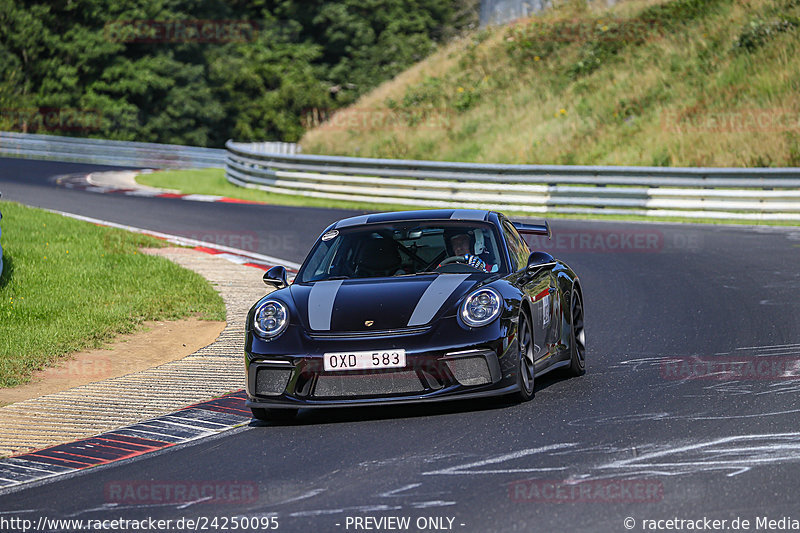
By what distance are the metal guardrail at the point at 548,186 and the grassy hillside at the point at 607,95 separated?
3.72 m

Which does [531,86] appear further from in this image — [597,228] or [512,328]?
[512,328]

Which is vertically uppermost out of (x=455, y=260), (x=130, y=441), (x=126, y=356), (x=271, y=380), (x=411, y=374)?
(x=455, y=260)

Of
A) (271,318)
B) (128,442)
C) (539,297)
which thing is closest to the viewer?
(128,442)

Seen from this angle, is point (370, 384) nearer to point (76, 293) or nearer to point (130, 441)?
point (130, 441)

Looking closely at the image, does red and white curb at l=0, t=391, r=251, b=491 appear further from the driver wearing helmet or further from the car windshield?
the driver wearing helmet

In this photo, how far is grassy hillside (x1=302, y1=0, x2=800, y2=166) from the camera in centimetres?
2700

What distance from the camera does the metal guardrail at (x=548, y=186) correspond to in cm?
2109

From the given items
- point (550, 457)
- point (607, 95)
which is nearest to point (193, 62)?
point (607, 95)

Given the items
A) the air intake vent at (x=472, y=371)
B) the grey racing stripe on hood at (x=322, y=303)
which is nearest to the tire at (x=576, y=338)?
the air intake vent at (x=472, y=371)

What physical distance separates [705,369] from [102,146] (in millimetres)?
35849

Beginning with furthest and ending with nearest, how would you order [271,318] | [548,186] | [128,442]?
[548,186]
[271,318]
[128,442]

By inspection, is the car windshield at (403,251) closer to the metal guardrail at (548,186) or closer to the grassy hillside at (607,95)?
the metal guardrail at (548,186)

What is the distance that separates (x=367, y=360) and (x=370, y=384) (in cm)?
15

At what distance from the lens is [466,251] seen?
8570 millimetres
